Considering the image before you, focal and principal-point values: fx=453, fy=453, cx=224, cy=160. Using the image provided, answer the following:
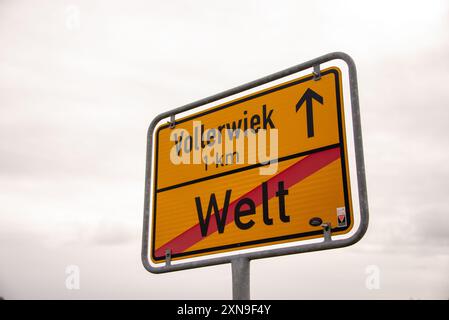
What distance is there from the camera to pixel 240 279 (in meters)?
2.41

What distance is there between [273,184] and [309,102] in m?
0.53

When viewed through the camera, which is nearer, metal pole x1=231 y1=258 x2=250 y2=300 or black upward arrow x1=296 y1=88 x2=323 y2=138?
metal pole x1=231 y1=258 x2=250 y2=300

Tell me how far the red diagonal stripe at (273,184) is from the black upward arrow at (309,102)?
163 millimetres

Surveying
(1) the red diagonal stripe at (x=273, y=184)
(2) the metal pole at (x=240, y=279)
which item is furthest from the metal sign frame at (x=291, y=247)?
(1) the red diagonal stripe at (x=273, y=184)

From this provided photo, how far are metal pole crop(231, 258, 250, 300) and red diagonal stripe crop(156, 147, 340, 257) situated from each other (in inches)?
12.7

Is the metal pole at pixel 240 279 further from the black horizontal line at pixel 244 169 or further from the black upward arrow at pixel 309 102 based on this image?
the black upward arrow at pixel 309 102

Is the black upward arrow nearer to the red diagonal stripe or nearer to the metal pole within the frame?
the red diagonal stripe

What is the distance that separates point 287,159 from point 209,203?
60cm

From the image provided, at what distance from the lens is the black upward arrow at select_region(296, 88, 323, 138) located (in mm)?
2594

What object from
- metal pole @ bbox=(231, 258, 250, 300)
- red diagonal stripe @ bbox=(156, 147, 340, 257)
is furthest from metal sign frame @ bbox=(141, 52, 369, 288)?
red diagonal stripe @ bbox=(156, 147, 340, 257)

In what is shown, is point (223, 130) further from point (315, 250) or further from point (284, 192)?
point (315, 250)

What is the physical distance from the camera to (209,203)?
2.88 m

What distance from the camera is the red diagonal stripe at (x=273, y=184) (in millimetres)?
2469
